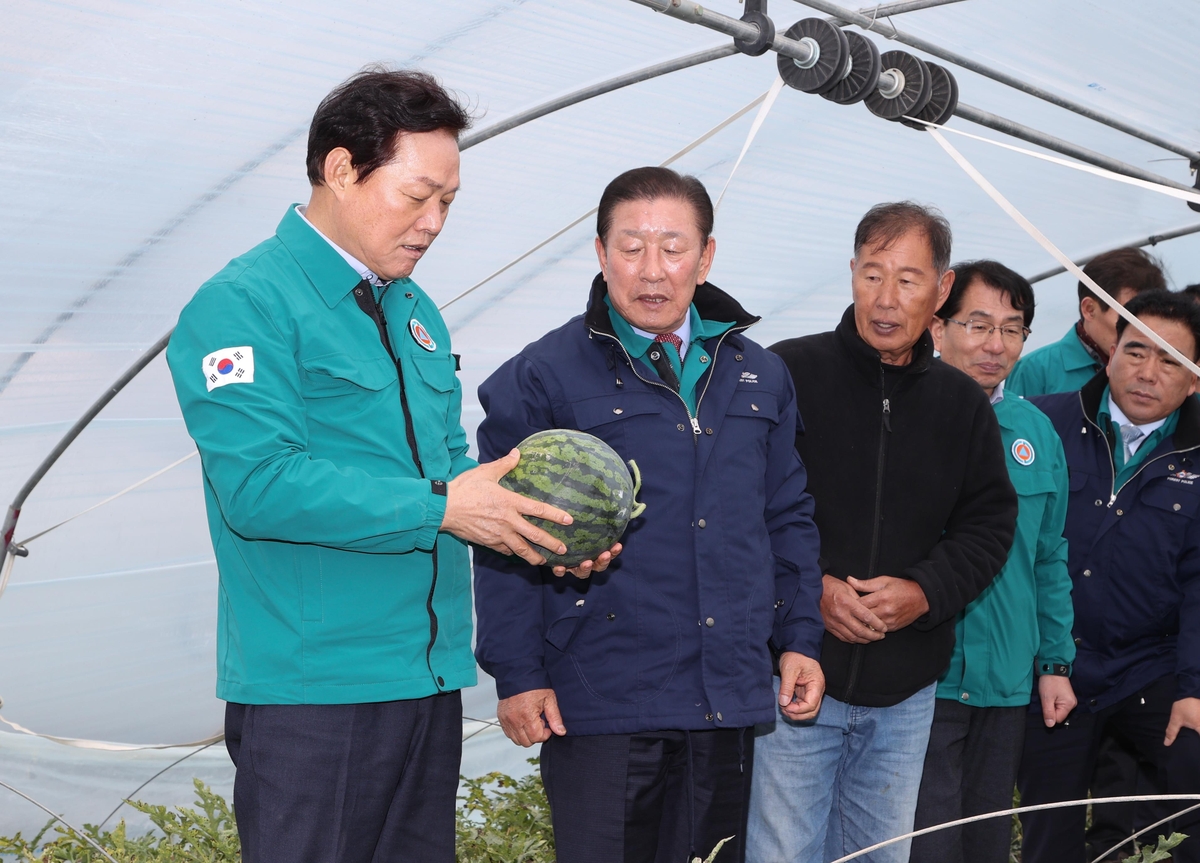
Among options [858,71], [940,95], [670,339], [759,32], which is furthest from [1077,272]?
[940,95]

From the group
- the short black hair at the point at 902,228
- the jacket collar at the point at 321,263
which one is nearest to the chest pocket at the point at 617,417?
the jacket collar at the point at 321,263

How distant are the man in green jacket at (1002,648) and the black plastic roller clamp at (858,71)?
2.94 ft

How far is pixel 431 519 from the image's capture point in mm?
2432

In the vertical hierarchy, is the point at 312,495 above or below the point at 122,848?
above

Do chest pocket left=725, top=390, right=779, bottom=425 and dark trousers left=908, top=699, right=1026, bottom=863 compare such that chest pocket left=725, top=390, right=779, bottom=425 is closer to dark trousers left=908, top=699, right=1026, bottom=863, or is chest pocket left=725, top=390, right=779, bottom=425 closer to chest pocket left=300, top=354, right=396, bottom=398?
chest pocket left=300, top=354, right=396, bottom=398

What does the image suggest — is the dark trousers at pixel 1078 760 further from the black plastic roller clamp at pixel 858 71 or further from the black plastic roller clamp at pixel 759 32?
the black plastic roller clamp at pixel 759 32

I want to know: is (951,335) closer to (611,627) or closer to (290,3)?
(611,627)

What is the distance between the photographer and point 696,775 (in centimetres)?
300

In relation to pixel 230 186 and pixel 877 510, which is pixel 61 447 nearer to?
pixel 230 186

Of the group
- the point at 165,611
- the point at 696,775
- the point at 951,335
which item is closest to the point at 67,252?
the point at 165,611

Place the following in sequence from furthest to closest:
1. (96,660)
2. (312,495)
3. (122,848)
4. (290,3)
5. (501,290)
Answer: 1. (501,290)
2. (96,660)
3. (122,848)
4. (290,3)
5. (312,495)

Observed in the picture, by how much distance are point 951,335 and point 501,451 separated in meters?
2.04

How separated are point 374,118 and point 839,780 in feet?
7.62

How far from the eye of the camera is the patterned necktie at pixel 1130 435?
4438 mm
